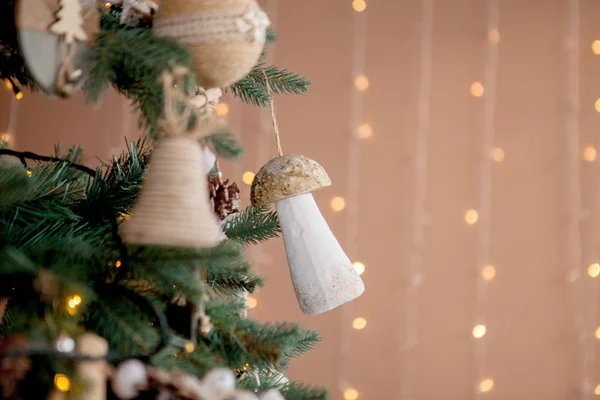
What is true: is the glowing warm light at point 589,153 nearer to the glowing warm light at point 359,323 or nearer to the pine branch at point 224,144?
the glowing warm light at point 359,323

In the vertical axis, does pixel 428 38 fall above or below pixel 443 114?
above

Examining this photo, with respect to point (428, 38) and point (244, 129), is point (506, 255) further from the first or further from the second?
point (244, 129)

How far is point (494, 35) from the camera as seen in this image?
179 cm

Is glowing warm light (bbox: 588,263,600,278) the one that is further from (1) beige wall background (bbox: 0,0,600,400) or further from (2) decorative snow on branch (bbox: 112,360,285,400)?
(2) decorative snow on branch (bbox: 112,360,285,400)

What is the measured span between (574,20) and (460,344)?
113 cm

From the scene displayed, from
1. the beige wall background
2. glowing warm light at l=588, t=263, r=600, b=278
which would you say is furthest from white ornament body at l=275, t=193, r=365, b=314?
glowing warm light at l=588, t=263, r=600, b=278

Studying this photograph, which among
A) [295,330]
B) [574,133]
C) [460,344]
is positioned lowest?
[460,344]

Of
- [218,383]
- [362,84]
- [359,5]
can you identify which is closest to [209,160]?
[218,383]

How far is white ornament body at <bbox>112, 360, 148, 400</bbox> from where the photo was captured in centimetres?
29

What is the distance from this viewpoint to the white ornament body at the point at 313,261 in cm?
55

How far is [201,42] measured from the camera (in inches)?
14.0

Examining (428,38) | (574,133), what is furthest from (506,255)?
(428,38)

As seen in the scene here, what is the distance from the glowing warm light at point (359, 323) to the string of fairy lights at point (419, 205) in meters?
0.14

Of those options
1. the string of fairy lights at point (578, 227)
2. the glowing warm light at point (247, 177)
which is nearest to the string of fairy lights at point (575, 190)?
the string of fairy lights at point (578, 227)
